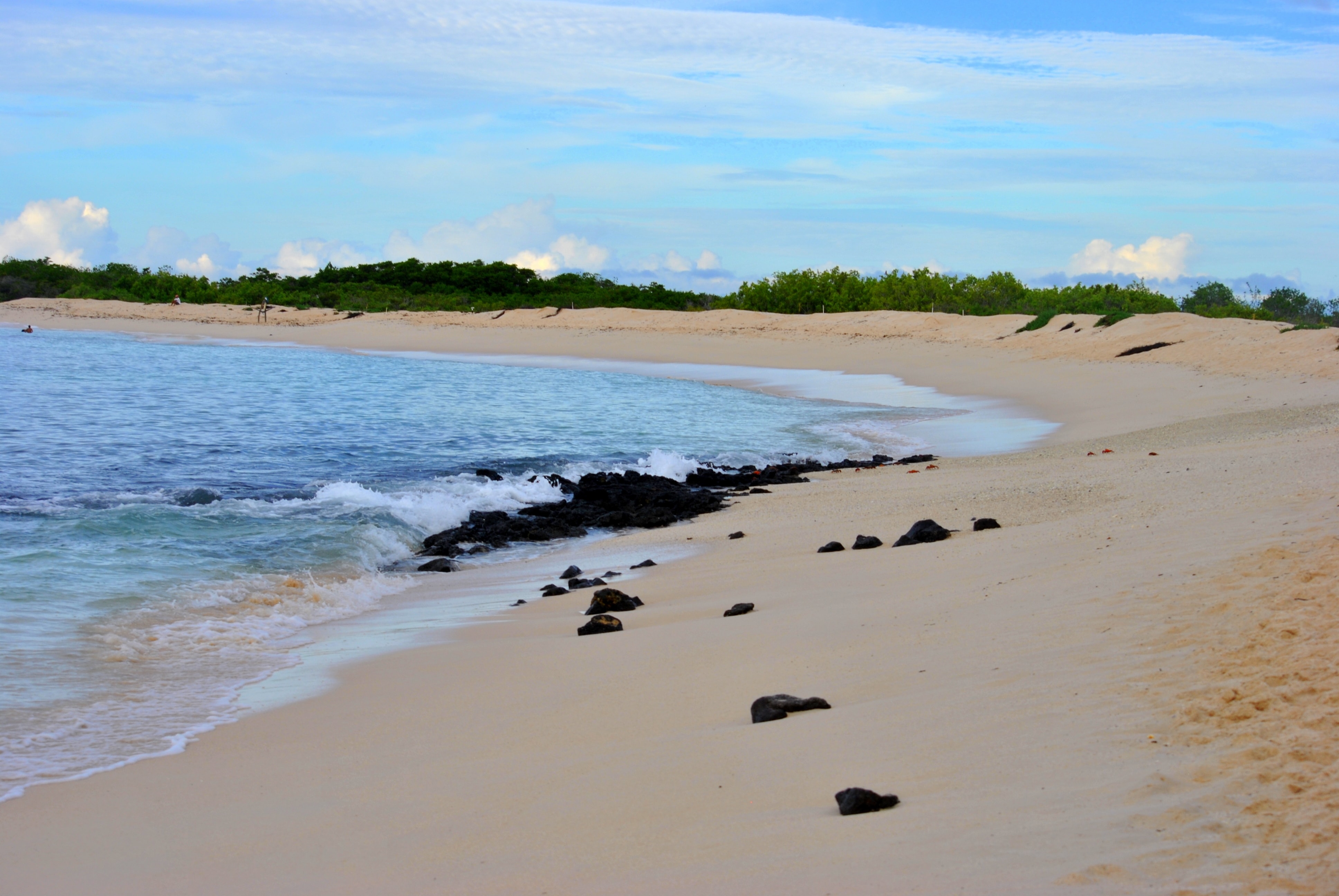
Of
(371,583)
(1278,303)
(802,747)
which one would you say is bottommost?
(371,583)

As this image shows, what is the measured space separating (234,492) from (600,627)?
27.7 feet

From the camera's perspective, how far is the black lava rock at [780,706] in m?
4.33

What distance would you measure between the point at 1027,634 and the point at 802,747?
151 centimetres

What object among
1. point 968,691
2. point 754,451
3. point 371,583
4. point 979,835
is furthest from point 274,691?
point 754,451

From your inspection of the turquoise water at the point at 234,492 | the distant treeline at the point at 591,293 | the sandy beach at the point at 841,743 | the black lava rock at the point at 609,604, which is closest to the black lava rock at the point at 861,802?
the sandy beach at the point at 841,743

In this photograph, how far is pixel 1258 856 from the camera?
2.65m

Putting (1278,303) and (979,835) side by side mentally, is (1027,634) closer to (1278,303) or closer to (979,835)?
(979,835)

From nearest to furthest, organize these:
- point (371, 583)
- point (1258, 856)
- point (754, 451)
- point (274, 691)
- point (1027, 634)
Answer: point (1258, 856)
point (1027, 634)
point (274, 691)
point (371, 583)
point (754, 451)

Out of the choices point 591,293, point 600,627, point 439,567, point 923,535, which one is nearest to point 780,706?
point 600,627

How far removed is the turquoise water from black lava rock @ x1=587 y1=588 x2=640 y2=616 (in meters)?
2.10

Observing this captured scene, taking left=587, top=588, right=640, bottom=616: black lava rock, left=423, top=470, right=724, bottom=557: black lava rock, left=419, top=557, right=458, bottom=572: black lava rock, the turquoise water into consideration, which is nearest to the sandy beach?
left=587, top=588, right=640, bottom=616: black lava rock

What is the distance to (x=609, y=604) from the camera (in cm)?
716

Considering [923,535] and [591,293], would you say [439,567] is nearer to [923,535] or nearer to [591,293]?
[923,535]

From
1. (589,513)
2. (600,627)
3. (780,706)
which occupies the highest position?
(780,706)
